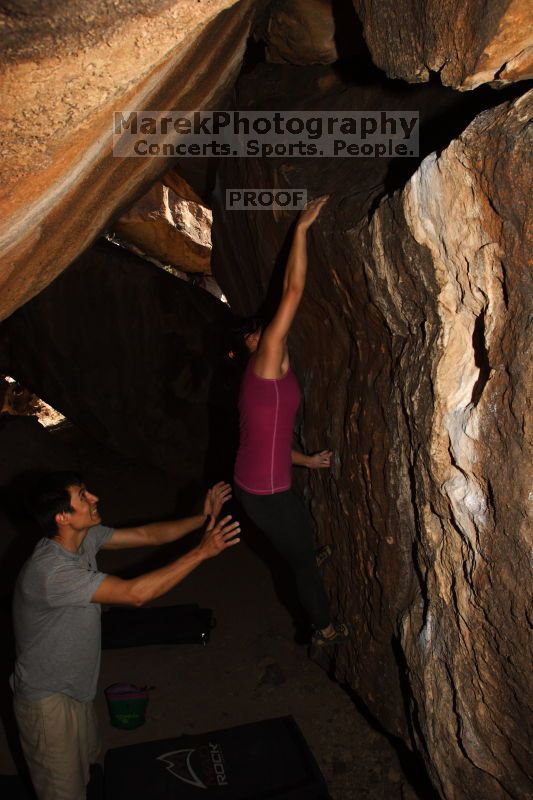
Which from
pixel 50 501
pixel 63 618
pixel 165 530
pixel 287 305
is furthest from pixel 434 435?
pixel 63 618

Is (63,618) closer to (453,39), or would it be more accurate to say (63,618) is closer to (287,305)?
(287,305)

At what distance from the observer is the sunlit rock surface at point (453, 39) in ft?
6.05

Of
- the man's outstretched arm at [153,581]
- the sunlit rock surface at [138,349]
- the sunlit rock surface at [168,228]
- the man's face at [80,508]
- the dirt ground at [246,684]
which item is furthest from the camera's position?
the sunlit rock surface at [168,228]

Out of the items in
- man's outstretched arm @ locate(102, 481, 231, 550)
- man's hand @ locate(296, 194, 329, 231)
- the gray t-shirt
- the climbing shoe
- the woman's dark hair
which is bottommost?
the climbing shoe

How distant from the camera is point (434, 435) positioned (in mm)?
2400

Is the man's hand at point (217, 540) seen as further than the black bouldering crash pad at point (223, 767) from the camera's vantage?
No

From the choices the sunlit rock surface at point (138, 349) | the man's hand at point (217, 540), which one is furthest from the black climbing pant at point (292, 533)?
the sunlit rock surface at point (138, 349)

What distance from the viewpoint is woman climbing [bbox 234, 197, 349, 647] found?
2996mm

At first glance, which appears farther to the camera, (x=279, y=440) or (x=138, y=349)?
(x=138, y=349)

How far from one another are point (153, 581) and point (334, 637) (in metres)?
1.50

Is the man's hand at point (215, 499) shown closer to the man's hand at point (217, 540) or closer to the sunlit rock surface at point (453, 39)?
the man's hand at point (217, 540)

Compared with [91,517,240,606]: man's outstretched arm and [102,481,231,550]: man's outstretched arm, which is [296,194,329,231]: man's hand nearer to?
[102,481,231,550]: man's outstretched arm

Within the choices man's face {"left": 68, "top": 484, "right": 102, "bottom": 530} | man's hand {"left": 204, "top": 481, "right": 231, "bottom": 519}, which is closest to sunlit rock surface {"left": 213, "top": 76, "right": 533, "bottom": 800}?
man's hand {"left": 204, "top": 481, "right": 231, "bottom": 519}

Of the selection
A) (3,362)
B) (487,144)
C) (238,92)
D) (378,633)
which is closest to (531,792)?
(378,633)
